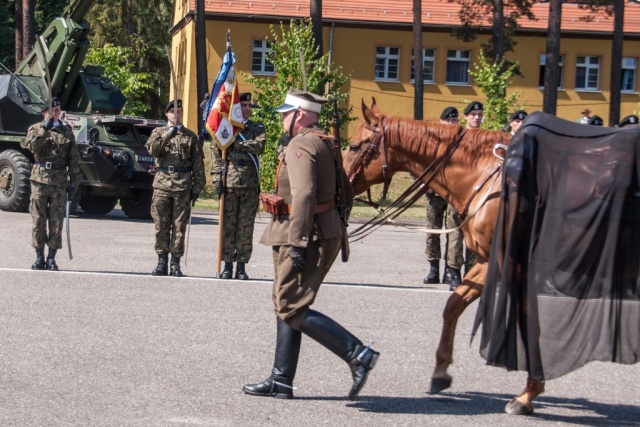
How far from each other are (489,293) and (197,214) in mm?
17857

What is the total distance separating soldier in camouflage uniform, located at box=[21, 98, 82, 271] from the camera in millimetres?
12844

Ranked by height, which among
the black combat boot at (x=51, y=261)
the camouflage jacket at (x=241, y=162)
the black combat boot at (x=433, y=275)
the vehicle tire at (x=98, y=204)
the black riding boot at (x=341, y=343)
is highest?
the camouflage jacket at (x=241, y=162)

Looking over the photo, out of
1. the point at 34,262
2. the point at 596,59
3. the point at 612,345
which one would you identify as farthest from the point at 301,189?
the point at 596,59

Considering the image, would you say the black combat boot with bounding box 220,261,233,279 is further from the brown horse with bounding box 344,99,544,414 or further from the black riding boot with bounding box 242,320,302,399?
the black riding boot with bounding box 242,320,302,399

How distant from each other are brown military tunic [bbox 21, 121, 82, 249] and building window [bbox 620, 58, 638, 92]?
1597 inches

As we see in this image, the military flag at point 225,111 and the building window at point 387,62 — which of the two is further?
the building window at point 387,62

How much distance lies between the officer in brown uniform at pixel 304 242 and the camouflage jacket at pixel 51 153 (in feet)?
21.1

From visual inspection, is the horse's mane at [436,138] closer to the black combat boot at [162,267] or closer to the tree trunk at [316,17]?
the black combat boot at [162,267]

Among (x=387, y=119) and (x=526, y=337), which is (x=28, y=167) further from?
(x=526, y=337)

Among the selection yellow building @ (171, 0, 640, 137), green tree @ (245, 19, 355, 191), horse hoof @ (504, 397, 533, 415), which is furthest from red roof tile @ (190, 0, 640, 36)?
horse hoof @ (504, 397, 533, 415)

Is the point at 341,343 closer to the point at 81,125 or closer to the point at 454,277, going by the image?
the point at 454,277

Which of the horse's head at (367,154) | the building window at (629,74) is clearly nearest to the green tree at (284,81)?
the horse's head at (367,154)

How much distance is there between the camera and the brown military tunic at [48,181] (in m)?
12.8

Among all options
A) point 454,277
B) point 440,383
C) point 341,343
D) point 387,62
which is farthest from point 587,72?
point 341,343
